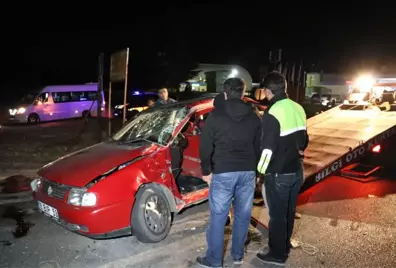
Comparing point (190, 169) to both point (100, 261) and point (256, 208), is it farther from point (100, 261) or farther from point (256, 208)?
point (100, 261)

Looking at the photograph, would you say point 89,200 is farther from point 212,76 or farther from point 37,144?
point 212,76

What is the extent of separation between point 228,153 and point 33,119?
18.1 metres

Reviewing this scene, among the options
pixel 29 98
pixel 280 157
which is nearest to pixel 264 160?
pixel 280 157

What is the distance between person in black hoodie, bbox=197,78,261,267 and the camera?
3.45m

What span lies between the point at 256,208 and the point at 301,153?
224 centimetres

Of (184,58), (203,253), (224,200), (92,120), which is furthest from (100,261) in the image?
Result: (184,58)

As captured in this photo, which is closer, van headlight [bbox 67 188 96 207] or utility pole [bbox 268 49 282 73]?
van headlight [bbox 67 188 96 207]

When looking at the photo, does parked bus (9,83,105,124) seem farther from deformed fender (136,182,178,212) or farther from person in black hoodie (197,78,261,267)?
person in black hoodie (197,78,261,267)

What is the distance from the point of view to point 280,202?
375cm

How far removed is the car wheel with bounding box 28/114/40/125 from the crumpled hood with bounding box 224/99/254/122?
58.7 ft

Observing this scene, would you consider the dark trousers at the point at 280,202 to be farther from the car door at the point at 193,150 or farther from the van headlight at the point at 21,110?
the van headlight at the point at 21,110

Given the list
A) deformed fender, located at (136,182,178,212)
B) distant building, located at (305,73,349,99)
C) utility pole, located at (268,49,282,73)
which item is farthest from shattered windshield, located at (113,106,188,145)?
distant building, located at (305,73,349,99)

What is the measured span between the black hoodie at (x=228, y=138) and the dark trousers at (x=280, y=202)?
1.44 ft

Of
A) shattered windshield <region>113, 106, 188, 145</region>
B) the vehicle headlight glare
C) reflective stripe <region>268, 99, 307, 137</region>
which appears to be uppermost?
reflective stripe <region>268, 99, 307, 137</region>
